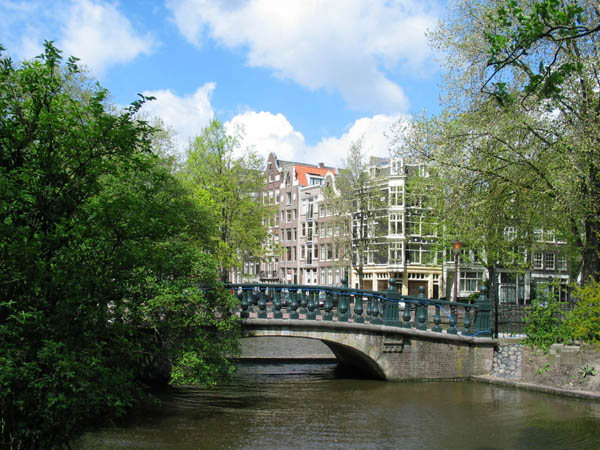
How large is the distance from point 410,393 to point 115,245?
414 inches

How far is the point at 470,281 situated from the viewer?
51.7 metres

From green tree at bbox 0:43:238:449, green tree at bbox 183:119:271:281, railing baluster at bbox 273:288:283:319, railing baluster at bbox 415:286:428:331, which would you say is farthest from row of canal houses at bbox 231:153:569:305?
green tree at bbox 0:43:238:449

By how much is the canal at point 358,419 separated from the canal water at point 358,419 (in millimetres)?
20

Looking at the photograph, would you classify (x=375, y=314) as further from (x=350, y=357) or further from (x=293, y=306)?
(x=350, y=357)

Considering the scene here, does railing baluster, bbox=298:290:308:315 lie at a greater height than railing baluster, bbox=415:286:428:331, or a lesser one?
greater

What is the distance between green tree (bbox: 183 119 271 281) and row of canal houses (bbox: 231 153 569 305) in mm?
3111

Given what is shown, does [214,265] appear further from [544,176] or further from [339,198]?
[339,198]

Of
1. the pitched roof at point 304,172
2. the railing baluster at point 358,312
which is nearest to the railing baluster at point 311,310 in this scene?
the railing baluster at point 358,312

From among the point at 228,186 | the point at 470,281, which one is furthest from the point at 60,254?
the point at 470,281

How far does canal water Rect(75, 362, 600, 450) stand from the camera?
38.5 feet

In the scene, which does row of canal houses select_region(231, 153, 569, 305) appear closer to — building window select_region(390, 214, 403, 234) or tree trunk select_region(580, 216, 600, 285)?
building window select_region(390, 214, 403, 234)

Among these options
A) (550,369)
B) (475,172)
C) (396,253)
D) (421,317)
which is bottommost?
(550,369)

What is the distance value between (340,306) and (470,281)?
121ft

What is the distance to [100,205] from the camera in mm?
7699
